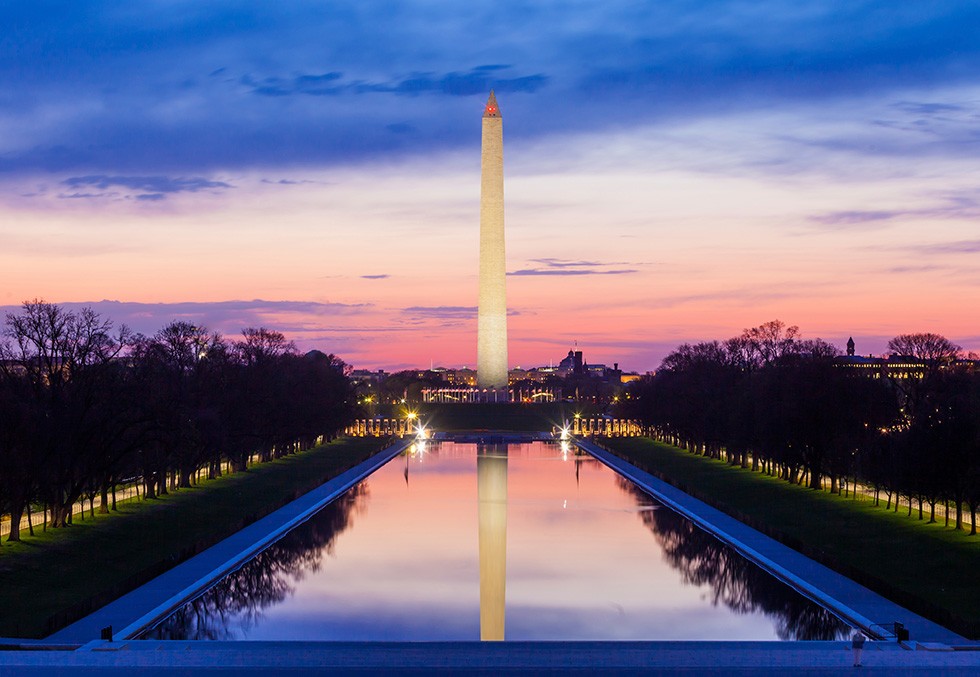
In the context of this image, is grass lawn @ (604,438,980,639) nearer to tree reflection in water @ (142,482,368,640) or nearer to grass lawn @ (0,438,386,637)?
tree reflection in water @ (142,482,368,640)

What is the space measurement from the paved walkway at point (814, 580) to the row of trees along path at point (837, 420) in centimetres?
424

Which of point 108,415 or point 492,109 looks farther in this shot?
point 492,109

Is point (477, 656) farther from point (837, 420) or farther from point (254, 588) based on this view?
point (837, 420)

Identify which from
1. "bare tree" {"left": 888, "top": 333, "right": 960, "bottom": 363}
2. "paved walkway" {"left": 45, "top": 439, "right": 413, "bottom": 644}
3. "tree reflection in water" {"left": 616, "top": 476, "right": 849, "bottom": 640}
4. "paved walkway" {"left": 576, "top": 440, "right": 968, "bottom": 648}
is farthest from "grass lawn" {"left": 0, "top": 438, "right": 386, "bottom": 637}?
"bare tree" {"left": 888, "top": 333, "right": 960, "bottom": 363}

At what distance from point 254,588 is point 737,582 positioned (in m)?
8.94

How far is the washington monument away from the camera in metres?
89.9

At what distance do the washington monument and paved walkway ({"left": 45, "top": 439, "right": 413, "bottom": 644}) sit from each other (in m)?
52.5

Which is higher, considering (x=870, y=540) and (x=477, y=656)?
(x=870, y=540)

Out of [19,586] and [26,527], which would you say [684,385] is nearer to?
[26,527]

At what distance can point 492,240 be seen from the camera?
91875 mm

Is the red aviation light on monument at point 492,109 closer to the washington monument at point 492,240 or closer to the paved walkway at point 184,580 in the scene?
the washington monument at point 492,240

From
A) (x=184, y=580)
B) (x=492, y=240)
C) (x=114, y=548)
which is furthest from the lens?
(x=492, y=240)

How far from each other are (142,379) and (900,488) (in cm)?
2156

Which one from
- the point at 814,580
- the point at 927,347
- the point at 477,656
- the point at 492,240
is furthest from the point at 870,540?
the point at 492,240
